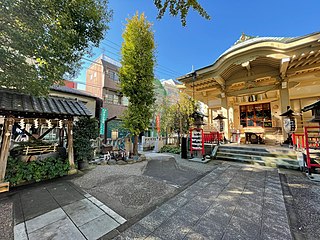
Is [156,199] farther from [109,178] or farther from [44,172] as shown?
[44,172]

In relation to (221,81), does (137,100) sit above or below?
below

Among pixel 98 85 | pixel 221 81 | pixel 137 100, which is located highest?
pixel 98 85

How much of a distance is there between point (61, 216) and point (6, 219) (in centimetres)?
94

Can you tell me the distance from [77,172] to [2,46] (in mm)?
4276

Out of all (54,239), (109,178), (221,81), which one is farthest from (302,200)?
(221,81)

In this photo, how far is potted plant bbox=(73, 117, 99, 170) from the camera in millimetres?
5422

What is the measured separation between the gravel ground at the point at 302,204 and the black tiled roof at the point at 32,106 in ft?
20.3

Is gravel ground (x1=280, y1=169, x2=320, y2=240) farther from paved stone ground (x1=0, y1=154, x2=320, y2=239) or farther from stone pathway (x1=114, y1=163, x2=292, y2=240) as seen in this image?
stone pathway (x1=114, y1=163, x2=292, y2=240)

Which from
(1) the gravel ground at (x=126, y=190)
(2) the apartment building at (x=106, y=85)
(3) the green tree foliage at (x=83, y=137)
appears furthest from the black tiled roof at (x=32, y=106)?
(2) the apartment building at (x=106, y=85)

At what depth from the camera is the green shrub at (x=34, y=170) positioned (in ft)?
12.6

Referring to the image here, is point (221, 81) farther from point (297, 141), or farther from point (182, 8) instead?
point (182, 8)

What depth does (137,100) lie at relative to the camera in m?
7.11

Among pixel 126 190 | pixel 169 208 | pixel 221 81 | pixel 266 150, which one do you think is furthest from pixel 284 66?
pixel 126 190

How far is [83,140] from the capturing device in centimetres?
549
